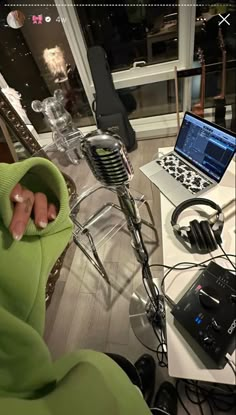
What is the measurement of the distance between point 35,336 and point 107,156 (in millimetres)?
341

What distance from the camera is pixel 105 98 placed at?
5.56ft

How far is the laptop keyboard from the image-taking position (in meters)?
0.93

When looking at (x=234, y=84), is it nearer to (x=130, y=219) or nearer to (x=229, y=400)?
(x=130, y=219)

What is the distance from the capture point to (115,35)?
1.64m

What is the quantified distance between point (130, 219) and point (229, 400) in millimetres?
834

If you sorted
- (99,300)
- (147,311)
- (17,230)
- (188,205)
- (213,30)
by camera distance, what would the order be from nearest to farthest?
1. (17,230)
2. (188,205)
3. (147,311)
4. (99,300)
5. (213,30)

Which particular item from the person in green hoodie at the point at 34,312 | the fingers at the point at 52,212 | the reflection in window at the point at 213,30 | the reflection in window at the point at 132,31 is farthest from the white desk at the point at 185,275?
the reflection in window at the point at 132,31

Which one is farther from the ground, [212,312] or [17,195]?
[17,195]

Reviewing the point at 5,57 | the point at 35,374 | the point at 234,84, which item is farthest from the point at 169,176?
the point at 5,57

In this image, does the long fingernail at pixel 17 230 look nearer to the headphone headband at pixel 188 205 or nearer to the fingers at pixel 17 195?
the fingers at pixel 17 195

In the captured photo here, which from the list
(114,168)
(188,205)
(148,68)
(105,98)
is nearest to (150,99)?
(148,68)

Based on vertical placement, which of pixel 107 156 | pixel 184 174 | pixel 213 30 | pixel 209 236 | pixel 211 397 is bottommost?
→ pixel 211 397

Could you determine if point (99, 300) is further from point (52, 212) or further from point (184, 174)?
point (52, 212)

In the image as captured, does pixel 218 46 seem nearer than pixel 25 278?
Result: No
